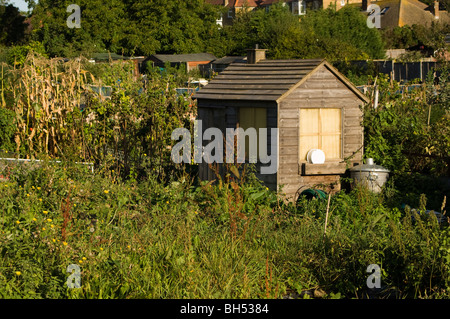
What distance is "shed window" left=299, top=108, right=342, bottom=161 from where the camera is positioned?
36.4 feet

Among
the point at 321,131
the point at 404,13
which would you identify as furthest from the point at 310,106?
the point at 404,13

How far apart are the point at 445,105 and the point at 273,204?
20.8ft

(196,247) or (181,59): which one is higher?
(181,59)

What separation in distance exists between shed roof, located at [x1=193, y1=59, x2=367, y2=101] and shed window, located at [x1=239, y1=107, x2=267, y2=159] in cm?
27

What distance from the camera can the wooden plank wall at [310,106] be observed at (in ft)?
35.5

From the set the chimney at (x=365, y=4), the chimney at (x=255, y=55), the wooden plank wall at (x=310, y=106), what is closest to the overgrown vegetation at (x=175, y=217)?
the wooden plank wall at (x=310, y=106)

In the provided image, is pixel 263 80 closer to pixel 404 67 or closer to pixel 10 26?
pixel 404 67

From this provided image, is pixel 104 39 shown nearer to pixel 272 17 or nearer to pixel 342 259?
pixel 272 17

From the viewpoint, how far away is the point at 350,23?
4909 cm

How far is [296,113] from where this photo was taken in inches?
428

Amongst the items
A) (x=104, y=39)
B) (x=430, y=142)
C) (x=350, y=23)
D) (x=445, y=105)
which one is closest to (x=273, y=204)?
(x=430, y=142)

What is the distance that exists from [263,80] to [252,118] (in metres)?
0.77

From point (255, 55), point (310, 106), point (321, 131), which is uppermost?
point (255, 55)
